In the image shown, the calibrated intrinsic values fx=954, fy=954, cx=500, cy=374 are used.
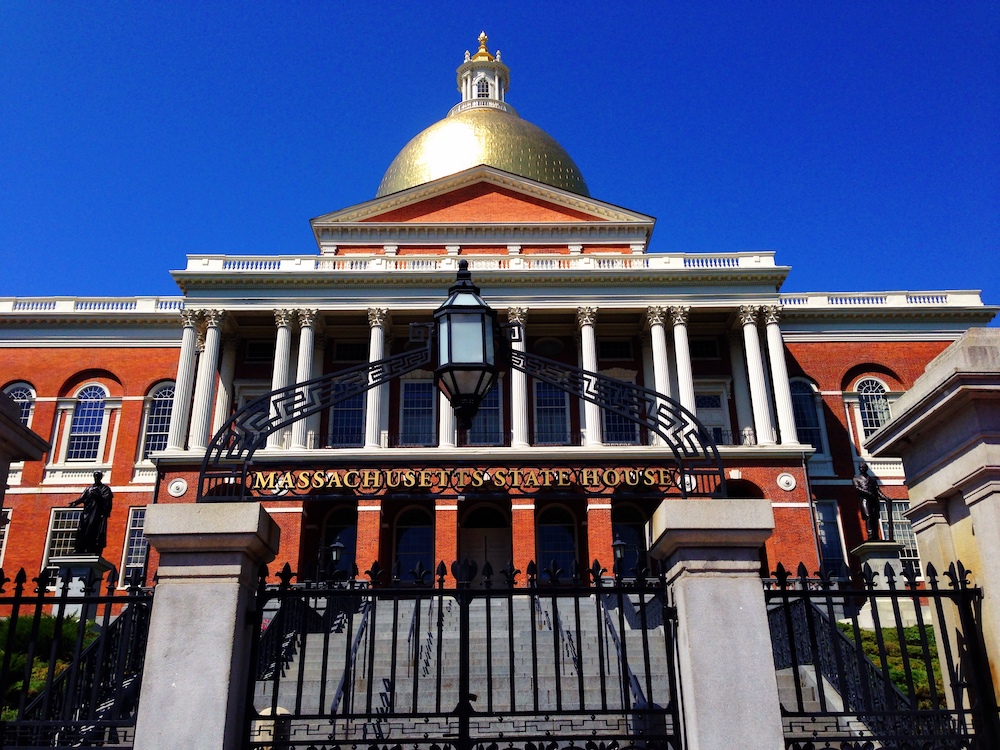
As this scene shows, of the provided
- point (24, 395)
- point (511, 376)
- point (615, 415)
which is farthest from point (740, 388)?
point (24, 395)

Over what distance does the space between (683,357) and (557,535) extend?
8361mm

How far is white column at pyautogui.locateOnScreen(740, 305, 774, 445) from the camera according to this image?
35625 mm

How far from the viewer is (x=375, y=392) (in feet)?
116

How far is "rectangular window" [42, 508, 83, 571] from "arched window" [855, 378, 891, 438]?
32690mm

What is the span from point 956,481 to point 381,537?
2925 centimetres

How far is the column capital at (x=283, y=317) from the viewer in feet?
121

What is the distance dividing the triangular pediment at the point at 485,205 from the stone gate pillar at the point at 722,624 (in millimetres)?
A: 37578

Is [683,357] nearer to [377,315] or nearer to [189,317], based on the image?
[377,315]

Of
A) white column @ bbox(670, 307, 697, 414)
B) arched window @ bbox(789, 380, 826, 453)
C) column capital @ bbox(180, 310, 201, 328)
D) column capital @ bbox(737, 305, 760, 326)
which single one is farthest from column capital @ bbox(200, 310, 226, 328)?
arched window @ bbox(789, 380, 826, 453)

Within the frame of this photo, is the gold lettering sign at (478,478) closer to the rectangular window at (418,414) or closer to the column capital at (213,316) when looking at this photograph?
the rectangular window at (418,414)

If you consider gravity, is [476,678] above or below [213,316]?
below

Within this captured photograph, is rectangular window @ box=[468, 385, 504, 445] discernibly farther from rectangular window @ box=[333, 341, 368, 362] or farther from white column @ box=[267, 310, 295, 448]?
white column @ box=[267, 310, 295, 448]

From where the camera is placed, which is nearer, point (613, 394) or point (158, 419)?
point (613, 394)

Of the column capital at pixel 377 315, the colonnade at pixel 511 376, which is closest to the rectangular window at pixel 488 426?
the colonnade at pixel 511 376
